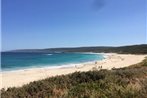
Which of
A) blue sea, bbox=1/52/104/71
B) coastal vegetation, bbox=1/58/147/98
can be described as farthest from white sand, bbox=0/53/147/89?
coastal vegetation, bbox=1/58/147/98

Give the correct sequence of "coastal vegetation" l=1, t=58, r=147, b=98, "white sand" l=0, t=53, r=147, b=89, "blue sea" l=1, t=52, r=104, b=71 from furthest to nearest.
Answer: "blue sea" l=1, t=52, r=104, b=71
"white sand" l=0, t=53, r=147, b=89
"coastal vegetation" l=1, t=58, r=147, b=98

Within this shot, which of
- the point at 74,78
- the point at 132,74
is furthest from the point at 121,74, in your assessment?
the point at 74,78

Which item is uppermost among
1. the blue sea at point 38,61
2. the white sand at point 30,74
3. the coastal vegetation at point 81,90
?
the coastal vegetation at point 81,90

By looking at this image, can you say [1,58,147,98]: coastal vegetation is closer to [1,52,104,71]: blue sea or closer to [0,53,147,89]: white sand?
[0,53,147,89]: white sand

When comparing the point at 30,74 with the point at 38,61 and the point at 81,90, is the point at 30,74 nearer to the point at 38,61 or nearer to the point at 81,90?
the point at 81,90

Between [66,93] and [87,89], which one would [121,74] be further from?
[66,93]

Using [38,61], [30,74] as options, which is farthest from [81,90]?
[38,61]

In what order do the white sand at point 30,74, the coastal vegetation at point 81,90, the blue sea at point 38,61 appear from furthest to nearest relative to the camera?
the blue sea at point 38,61, the white sand at point 30,74, the coastal vegetation at point 81,90

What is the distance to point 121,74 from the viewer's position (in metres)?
8.66

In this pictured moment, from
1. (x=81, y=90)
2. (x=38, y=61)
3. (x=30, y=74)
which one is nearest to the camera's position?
(x=81, y=90)

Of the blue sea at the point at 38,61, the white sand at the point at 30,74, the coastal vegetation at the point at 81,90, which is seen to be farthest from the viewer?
the blue sea at the point at 38,61

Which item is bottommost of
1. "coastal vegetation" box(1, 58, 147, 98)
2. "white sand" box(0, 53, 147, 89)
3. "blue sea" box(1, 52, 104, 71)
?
"blue sea" box(1, 52, 104, 71)

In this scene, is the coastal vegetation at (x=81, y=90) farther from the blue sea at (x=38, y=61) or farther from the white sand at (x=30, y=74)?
the blue sea at (x=38, y=61)

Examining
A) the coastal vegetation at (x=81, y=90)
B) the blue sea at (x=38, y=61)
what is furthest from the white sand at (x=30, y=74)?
the coastal vegetation at (x=81, y=90)
